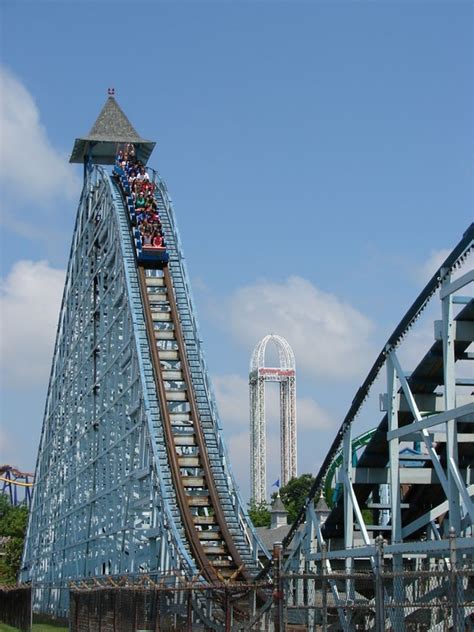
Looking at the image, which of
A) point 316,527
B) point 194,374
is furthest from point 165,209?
point 316,527

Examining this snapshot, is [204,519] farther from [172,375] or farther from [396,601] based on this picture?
[396,601]

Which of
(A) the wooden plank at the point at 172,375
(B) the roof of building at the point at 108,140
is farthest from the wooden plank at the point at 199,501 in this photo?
(B) the roof of building at the point at 108,140

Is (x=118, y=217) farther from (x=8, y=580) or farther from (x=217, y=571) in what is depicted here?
(x=8, y=580)

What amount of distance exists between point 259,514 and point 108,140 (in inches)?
1911

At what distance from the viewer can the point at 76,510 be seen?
34094mm

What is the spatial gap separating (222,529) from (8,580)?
4273 centimetres

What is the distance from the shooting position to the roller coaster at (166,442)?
1584cm

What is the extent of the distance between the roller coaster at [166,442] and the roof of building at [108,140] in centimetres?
6

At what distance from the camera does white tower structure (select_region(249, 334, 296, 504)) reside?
346 ft

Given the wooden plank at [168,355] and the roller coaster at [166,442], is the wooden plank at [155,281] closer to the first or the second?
the roller coaster at [166,442]

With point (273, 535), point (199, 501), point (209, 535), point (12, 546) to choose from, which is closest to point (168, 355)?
point (199, 501)

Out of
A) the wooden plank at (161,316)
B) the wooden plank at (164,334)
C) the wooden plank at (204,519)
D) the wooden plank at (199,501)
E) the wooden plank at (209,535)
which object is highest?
the wooden plank at (161,316)

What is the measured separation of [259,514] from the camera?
83.0 metres

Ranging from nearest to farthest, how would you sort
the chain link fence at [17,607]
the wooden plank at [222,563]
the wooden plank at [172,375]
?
the chain link fence at [17,607]
the wooden plank at [222,563]
the wooden plank at [172,375]
